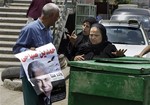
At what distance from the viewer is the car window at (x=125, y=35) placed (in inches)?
428

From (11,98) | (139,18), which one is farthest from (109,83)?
(139,18)

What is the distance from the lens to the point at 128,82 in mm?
3891

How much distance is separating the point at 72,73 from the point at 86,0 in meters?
15.6

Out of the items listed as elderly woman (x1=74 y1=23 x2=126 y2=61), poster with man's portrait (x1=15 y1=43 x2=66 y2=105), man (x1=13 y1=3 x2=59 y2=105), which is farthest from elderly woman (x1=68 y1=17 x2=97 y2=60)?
poster with man's portrait (x1=15 y1=43 x2=66 y2=105)

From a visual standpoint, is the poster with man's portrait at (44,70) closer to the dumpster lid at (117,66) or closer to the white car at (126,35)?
the dumpster lid at (117,66)

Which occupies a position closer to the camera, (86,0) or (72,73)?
(72,73)

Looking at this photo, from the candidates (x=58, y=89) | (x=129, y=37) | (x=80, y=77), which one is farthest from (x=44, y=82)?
(x=129, y=37)

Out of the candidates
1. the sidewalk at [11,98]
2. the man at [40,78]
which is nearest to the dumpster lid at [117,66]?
the man at [40,78]

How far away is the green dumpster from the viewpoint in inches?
152

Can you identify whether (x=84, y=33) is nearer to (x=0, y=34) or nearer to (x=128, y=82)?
(x=128, y=82)

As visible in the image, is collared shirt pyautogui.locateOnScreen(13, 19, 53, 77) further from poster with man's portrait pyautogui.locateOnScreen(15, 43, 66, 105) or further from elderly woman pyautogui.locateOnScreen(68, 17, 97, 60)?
elderly woman pyautogui.locateOnScreen(68, 17, 97, 60)

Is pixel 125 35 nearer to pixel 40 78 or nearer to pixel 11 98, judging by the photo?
pixel 11 98

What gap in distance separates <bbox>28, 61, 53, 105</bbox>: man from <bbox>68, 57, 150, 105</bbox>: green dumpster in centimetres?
48

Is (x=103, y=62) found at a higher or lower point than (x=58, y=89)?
higher
